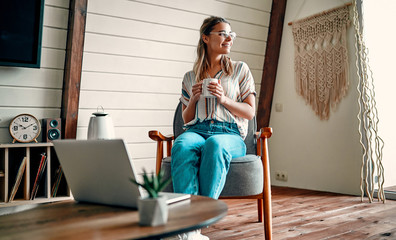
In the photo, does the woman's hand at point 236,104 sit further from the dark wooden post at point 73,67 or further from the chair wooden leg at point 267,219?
the dark wooden post at point 73,67

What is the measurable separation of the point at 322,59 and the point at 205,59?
141 centimetres

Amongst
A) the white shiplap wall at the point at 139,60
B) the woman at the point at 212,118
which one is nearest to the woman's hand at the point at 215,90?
the woman at the point at 212,118

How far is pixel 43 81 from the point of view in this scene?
250 centimetres

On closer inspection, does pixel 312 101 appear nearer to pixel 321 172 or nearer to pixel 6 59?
pixel 321 172

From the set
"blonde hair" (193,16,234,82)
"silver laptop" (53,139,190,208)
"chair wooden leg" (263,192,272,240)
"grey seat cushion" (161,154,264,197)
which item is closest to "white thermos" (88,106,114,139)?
"blonde hair" (193,16,234,82)

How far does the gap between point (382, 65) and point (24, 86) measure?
269cm

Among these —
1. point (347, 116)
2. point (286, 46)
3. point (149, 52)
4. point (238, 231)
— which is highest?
point (286, 46)

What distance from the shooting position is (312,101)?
3.24 meters

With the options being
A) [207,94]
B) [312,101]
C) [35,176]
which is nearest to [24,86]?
[35,176]

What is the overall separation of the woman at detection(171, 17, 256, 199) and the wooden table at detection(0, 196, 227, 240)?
1.49ft

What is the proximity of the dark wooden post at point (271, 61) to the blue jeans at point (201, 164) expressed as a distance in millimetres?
1846

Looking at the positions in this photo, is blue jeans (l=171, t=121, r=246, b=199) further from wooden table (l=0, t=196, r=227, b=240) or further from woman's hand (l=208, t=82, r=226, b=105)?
wooden table (l=0, t=196, r=227, b=240)

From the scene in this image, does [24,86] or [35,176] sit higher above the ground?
[24,86]

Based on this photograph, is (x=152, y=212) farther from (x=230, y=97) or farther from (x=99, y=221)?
(x=230, y=97)
